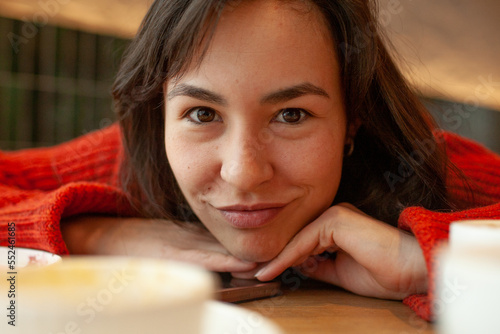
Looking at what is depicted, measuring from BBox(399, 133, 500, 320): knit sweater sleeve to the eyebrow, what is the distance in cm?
21

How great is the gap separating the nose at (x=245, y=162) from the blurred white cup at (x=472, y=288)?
37 cm

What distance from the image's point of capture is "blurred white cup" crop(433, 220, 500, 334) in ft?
0.85

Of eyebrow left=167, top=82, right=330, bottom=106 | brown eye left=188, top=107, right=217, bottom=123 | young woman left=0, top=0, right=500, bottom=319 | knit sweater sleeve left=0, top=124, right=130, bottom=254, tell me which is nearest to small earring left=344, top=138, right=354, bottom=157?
young woman left=0, top=0, right=500, bottom=319

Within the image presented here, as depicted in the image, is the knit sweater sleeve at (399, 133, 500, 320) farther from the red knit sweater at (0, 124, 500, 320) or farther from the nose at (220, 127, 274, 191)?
the nose at (220, 127, 274, 191)

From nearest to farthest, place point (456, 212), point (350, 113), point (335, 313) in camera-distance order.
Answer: point (335, 313) → point (456, 212) → point (350, 113)

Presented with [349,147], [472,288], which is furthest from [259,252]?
[472,288]

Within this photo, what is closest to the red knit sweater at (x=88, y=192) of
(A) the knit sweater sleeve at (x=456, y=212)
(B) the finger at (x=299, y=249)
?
(A) the knit sweater sleeve at (x=456, y=212)

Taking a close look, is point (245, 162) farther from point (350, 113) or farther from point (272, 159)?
point (350, 113)

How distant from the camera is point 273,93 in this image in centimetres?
66

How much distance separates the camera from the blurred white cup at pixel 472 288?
0.26 metres

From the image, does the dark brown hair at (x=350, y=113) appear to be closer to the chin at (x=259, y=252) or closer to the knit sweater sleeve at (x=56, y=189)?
the knit sweater sleeve at (x=56, y=189)

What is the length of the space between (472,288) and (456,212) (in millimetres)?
399

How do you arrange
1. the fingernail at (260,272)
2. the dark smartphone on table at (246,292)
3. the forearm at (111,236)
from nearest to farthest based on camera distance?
the dark smartphone on table at (246,292) < the fingernail at (260,272) < the forearm at (111,236)

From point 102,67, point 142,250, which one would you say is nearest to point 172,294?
point 142,250
